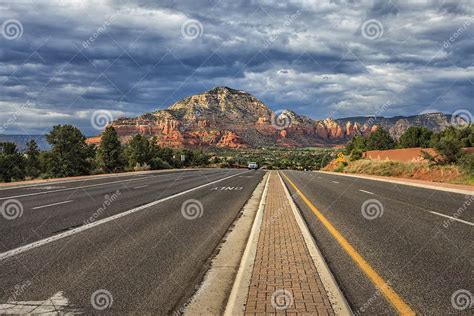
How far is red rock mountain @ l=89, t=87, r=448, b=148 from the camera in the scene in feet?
450

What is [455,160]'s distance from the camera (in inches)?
1288

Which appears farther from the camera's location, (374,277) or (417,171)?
(417,171)

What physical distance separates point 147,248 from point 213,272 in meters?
1.99

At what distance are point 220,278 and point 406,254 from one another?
11.2ft

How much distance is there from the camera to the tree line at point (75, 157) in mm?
51375

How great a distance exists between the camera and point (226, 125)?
144 m

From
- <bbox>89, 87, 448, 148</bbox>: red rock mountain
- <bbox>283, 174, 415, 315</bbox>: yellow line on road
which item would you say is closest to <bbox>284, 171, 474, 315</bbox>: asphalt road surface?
<bbox>283, 174, 415, 315</bbox>: yellow line on road

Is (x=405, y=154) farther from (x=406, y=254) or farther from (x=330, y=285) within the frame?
(x=330, y=285)

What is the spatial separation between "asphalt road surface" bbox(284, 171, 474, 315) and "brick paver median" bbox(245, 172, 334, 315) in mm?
409

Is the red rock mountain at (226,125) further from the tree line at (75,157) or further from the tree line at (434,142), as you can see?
the tree line at (75,157)

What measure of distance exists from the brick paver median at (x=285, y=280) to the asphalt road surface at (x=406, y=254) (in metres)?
0.41

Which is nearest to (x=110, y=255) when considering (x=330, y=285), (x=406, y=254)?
(x=330, y=285)

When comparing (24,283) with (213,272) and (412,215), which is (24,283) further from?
(412,215)

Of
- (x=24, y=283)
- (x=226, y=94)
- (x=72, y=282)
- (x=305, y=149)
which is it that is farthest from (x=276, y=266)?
(x=305, y=149)
